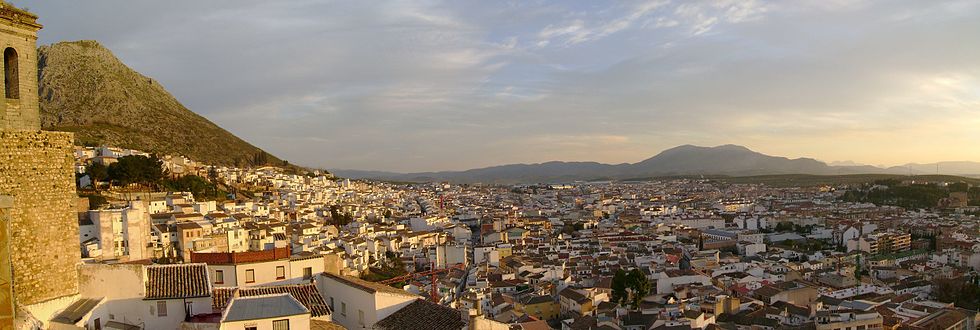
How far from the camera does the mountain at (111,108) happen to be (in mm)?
40156

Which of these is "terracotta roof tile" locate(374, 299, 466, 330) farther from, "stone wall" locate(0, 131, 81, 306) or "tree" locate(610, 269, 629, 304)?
"tree" locate(610, 269, 629, 304)

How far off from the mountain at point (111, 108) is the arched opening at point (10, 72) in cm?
3449

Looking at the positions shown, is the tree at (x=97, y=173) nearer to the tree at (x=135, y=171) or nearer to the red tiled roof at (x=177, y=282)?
the tree at (x=135, y=171)

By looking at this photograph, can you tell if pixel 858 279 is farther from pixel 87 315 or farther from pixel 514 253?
pixel 87 315

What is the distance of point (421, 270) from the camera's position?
2639 cm

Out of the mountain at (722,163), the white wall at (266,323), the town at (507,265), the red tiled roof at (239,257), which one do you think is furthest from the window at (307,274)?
the mountain at (722,163)

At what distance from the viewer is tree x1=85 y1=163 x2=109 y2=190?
24469mm

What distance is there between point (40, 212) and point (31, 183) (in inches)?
10.4

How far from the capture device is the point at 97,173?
24625 mm

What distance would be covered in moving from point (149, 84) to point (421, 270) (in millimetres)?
35662

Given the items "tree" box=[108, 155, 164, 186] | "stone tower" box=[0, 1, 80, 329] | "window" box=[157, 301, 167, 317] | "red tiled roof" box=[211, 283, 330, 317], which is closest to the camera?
"stone tower" box=[0, 1, 80, 329]

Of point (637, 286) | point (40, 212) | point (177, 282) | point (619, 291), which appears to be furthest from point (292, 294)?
point (637, 286)

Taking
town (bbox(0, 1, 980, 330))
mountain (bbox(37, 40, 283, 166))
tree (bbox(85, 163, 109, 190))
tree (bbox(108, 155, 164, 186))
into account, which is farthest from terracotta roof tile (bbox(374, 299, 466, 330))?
mountain (bbox(37, 40, 283, 166))

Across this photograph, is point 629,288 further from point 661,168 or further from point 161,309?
point 661,168
